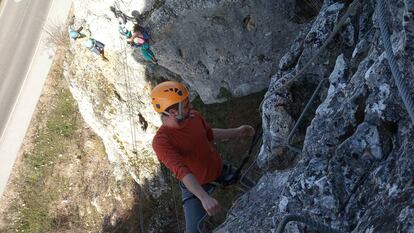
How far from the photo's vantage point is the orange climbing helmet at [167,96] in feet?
18.3

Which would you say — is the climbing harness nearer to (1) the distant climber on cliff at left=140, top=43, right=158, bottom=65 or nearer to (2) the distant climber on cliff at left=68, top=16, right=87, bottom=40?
(1) the distant climber on cliff at left=140, top=43, right=158, bottom=65

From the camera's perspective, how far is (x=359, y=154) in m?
3.86

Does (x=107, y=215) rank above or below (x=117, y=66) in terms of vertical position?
below

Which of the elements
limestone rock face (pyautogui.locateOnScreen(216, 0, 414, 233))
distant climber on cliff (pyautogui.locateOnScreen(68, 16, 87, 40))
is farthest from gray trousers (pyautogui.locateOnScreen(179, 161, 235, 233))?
distant climber on cliff (pyautogui.locateOnScreen(68, 16, 87, 40))

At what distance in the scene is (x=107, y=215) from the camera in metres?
17.9

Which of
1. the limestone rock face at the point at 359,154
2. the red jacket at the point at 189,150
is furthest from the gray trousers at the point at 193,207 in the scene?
the limestone rock face at the point at 359,154

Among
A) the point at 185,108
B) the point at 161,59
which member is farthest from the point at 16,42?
the point at 185,108

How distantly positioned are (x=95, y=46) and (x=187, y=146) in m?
8.20

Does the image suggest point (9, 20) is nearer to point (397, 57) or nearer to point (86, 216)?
point (86, 216)

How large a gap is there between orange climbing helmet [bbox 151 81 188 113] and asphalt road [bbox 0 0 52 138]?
19191mm

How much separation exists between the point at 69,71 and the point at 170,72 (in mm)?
4144

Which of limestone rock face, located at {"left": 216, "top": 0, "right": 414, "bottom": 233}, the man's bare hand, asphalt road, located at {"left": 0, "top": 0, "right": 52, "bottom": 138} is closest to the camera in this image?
limestone rock face, located at {"left": 216, "top": 0, "right": 414, "bottom": 233}

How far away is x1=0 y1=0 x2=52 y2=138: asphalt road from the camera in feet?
76.1

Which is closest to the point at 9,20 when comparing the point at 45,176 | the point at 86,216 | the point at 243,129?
the point at 45,176
